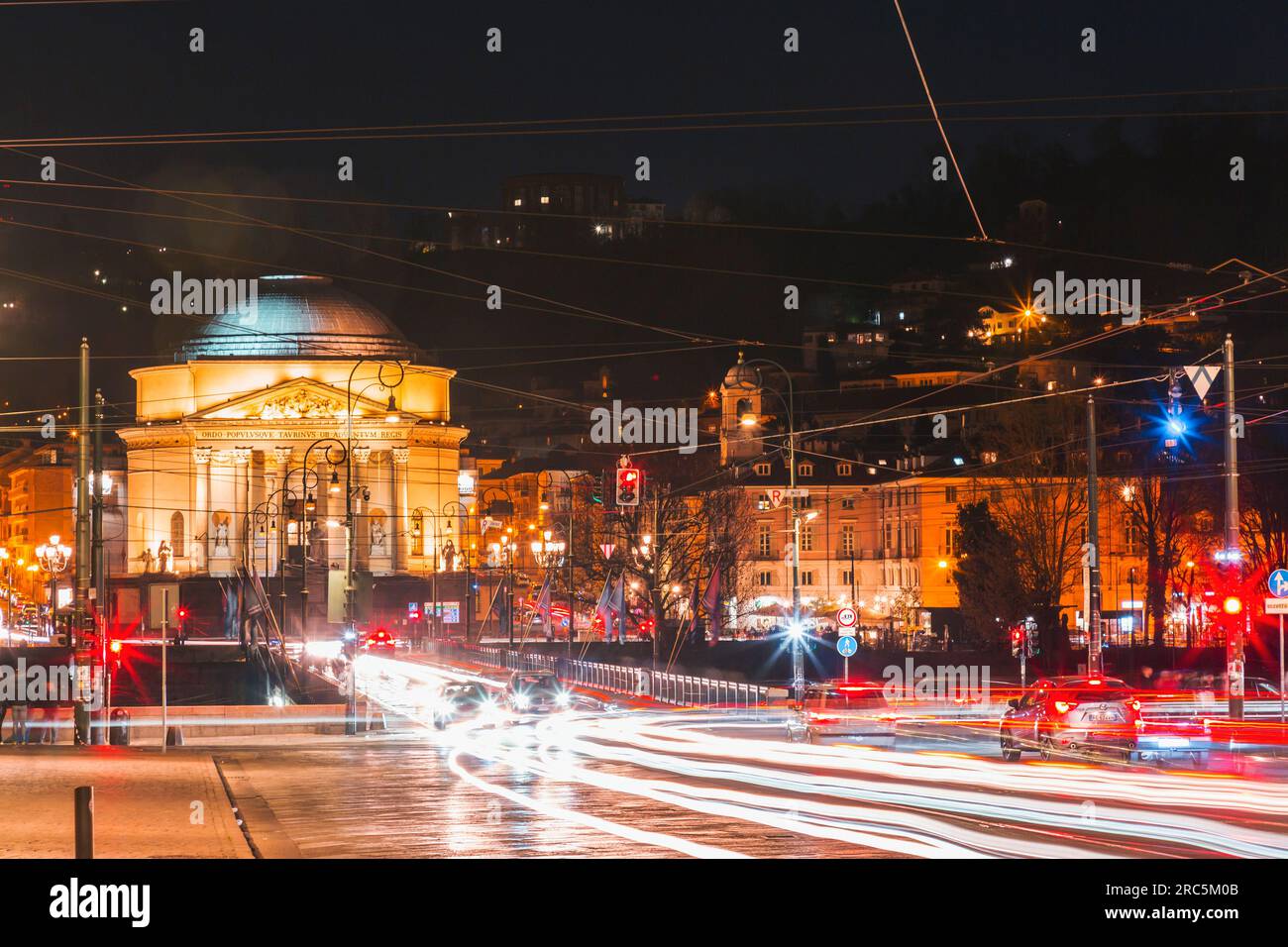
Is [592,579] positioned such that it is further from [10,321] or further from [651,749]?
[10,321]

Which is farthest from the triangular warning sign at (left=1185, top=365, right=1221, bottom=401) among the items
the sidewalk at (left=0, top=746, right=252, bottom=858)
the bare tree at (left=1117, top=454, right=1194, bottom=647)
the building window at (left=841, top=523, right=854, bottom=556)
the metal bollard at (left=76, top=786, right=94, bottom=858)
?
the building window at (left=841, top=523, right=854, bottom=556)

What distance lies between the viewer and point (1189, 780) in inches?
915

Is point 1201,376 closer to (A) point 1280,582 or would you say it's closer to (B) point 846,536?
(A) point 1280,582

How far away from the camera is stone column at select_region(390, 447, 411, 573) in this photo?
130500 mm

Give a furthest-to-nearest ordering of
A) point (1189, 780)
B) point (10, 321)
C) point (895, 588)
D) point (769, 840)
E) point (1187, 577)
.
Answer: point (10, 321) → point (895, 588) → point (1187, 577) → point (1189, 780) → point (769, 840)

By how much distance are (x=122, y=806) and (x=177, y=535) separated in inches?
4631

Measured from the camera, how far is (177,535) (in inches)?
5320

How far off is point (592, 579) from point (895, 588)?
49.2 m

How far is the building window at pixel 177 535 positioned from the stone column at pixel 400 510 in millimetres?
16396

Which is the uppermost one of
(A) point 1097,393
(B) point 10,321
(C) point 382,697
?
(B) point 10,321

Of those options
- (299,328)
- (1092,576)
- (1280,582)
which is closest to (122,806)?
(1280,582)

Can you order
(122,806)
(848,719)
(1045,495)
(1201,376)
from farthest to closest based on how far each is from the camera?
(1045,495)
(848,719)
(1201,376)
(122,806)

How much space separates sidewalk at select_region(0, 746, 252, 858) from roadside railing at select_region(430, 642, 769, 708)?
23.5 metres
